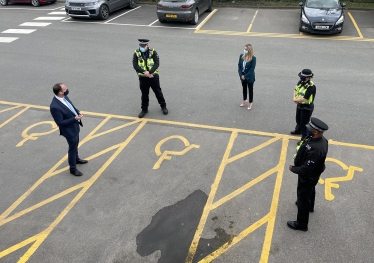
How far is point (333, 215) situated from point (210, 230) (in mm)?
2009

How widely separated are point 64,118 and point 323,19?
12114mm

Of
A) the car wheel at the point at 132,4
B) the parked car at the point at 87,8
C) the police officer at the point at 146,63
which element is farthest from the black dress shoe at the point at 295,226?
the car wheel at the point at 132,4

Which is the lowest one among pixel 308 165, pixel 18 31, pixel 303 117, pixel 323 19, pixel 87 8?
pixel 303 117

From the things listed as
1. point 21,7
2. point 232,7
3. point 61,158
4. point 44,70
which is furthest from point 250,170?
point 21,7

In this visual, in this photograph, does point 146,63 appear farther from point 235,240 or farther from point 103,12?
point 103,12

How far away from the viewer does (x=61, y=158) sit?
699 cm

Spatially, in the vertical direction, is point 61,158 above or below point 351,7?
below

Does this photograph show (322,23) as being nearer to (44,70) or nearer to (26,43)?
(44,70)

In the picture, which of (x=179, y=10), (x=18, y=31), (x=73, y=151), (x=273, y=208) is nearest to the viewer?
(x=273, y=208)

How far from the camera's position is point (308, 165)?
14.5 feet

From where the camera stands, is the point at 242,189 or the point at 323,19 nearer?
the point at 242,189

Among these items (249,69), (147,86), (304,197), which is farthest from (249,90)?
(304,197)

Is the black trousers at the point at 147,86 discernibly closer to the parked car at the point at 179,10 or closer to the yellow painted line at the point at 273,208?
the yellow painted line at the point at 273,208

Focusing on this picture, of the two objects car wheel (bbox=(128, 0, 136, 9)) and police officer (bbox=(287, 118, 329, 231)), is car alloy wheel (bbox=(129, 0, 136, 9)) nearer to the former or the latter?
car wheel (bbox=(128, 0, 136, 9))
